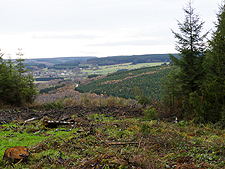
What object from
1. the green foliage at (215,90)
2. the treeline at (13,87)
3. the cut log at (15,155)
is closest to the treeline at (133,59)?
the treeline at (13,87)

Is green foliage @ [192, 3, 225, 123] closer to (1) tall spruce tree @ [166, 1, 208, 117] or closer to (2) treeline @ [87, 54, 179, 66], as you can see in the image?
(1) tall spruce tree @ [166, 1, 208, 117]

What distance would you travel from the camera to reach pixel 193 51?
1434 cm

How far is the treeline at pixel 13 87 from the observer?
20203mm

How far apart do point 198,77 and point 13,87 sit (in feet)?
64.2

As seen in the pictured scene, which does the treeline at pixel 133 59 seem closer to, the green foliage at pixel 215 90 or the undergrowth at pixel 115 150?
the green foliage at pixel 215 90

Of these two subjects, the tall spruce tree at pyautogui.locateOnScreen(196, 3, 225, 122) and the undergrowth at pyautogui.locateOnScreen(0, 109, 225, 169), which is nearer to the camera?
the undergrowth at pyautogui.locateOnScreen(0, 109, 225, 169)

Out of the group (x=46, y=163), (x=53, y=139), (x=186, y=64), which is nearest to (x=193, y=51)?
(x=186, y=64)

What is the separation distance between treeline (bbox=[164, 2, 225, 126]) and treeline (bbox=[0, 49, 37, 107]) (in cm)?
1590

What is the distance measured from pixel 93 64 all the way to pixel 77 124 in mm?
172950

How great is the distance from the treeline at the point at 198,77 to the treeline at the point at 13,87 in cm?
1590

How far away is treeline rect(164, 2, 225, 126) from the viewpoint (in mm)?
10609

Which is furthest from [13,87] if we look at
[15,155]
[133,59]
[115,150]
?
[133,59]

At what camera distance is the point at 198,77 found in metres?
13.8

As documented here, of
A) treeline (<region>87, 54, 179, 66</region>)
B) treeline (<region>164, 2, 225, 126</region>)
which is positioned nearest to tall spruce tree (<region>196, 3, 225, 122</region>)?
treeline (<region>164, 2, 225, 126</region>)
